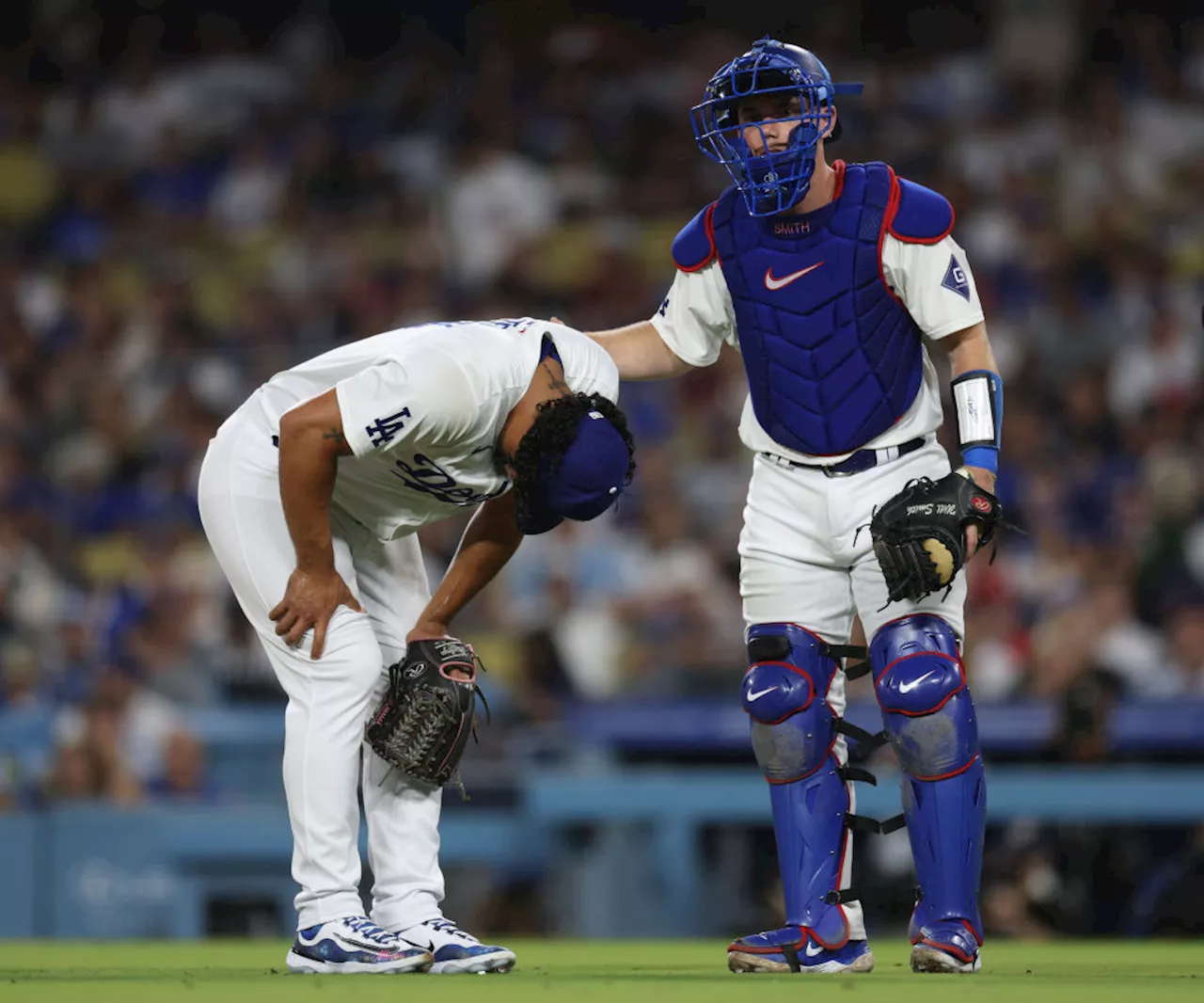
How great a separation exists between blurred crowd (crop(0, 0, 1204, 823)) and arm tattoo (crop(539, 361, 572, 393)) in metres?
3.80

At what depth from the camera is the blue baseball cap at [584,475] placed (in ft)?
14.6

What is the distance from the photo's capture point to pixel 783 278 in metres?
4.82

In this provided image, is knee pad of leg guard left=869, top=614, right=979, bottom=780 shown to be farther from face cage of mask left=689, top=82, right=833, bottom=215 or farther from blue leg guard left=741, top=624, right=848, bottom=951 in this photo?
face cage of mask left=689, top=82, right=833, bottom=215

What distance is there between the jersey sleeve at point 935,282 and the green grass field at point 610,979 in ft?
5.31

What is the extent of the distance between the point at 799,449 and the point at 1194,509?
206 inches

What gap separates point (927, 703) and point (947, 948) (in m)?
0.60

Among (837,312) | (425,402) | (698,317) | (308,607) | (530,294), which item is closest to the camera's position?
(425,402)

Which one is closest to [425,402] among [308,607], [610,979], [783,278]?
[308,607]

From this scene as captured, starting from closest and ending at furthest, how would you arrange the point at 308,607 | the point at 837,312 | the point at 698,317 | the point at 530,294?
the point at 308,607, the point at 837,312, the point at 698,317, the point at 530,294

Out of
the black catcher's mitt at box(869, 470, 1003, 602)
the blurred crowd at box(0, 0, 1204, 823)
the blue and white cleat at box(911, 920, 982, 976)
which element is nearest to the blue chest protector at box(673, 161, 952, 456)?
the black catcher's mitt at box(869, 470, 1003, 602)

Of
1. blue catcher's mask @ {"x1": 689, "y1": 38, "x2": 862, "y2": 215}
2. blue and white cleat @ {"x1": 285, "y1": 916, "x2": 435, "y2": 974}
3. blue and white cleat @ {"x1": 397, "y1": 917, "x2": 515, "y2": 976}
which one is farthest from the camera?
blue catcher's mask @ {"x1": 689, "y1": 38, "x2": 862, "y2": 215}

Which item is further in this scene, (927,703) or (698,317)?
(698,317)

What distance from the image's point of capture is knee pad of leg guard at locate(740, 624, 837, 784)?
4.74 metres

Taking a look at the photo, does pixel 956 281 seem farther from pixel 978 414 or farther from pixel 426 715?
pixel 426 715
